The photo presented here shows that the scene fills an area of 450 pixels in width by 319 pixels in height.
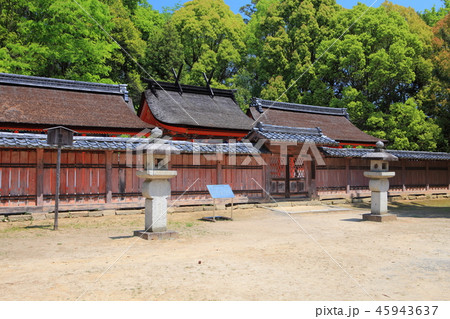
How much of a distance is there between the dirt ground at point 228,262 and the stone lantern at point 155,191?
1.64ft

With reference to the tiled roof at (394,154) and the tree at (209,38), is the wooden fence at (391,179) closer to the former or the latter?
the tiled roof at (394,154)

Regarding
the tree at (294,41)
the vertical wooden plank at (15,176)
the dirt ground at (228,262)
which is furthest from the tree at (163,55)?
the dirt ground at (228,262)

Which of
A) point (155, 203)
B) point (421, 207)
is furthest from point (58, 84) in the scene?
point (421, 207)

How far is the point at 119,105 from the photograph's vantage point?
19906mm

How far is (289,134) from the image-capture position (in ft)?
60.2

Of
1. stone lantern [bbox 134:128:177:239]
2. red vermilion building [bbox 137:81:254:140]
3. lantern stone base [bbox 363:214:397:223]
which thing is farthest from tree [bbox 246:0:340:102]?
stone lantern [bbox 134:128:177:239]

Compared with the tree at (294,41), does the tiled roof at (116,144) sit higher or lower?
lower

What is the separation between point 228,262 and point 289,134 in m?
12.0

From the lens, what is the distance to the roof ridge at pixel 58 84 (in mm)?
18619

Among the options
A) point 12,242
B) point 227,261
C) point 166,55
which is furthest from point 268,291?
point 166,55

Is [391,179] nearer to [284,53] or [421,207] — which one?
[421,207]
